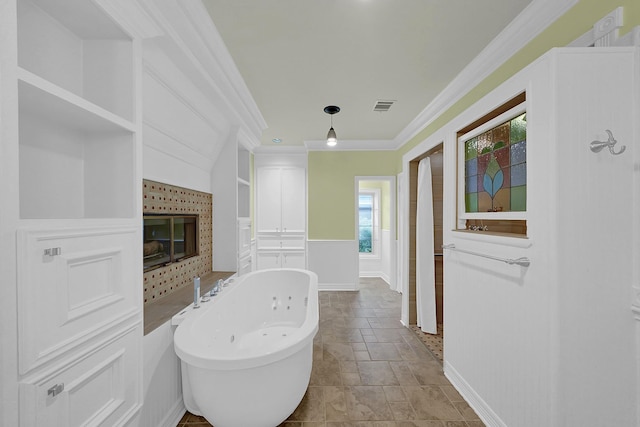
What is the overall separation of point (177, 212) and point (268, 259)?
2782 mm

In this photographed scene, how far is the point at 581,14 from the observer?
1.45m

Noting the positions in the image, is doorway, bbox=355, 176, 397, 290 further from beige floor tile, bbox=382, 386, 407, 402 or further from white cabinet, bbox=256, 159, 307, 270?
beige floor tile, bbox=382, 386, 407, 402

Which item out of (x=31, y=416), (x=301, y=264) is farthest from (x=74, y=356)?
(x=301, y=264)

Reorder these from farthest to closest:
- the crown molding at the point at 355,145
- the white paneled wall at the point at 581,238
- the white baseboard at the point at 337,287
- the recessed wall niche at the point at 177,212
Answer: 1. the white baseboard at the point at 337,287
2. the crown molding at the point at 355,145
3. the recessed wall niche at the point at 177,212
4. the white paneled wall at the point at 581,238

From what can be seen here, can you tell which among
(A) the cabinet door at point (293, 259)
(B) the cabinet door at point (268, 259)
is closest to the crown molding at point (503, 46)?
(A) the cabinet door at point (293, 259)

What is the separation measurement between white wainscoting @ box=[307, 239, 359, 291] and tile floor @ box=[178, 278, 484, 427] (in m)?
1.32

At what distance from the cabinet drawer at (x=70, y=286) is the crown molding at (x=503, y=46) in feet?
8.45

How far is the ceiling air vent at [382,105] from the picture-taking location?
120 inches

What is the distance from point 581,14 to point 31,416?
2.88 m

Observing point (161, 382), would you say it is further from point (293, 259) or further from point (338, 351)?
point (293, 259)

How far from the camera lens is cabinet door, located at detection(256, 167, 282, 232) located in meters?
4.95

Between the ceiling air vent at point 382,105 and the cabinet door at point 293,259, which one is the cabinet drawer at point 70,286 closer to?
the ceiling air vent at point 382,105

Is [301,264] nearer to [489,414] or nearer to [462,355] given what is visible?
[462,355]

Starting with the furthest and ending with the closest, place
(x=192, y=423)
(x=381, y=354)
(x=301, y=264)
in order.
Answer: (x=301, y=264) < (x=381, y=354) < (x=192, y=423)
